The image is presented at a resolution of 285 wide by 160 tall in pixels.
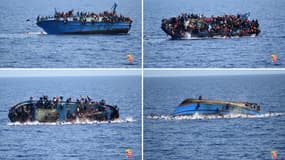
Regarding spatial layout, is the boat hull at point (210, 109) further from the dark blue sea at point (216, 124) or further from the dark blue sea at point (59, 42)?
the dark blue sea at point (59, 42)

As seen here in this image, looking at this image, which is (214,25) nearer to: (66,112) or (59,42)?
(59,42)

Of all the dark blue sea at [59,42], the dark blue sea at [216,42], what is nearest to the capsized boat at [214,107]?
the dark blue sea at [216,42]

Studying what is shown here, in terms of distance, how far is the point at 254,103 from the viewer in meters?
5.30

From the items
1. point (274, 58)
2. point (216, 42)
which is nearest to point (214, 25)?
point (216, 42)

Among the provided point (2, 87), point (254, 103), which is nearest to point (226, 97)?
point (254, 103)

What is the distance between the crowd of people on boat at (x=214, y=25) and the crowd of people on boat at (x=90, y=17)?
0.43 meters

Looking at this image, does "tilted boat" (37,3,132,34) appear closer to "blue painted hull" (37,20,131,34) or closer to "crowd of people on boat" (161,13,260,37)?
"blue painted hull" (37,20,131,34)

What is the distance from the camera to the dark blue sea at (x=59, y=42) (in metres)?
5.09

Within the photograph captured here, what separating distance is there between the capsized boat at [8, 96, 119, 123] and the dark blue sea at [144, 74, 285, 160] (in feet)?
1.11

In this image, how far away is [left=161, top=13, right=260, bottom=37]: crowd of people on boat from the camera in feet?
17.4

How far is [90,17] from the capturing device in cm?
528

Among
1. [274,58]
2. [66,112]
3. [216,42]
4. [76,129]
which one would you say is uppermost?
[216,42]

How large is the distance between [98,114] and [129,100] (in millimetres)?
288

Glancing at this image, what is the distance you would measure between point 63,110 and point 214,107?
1.23 meters
